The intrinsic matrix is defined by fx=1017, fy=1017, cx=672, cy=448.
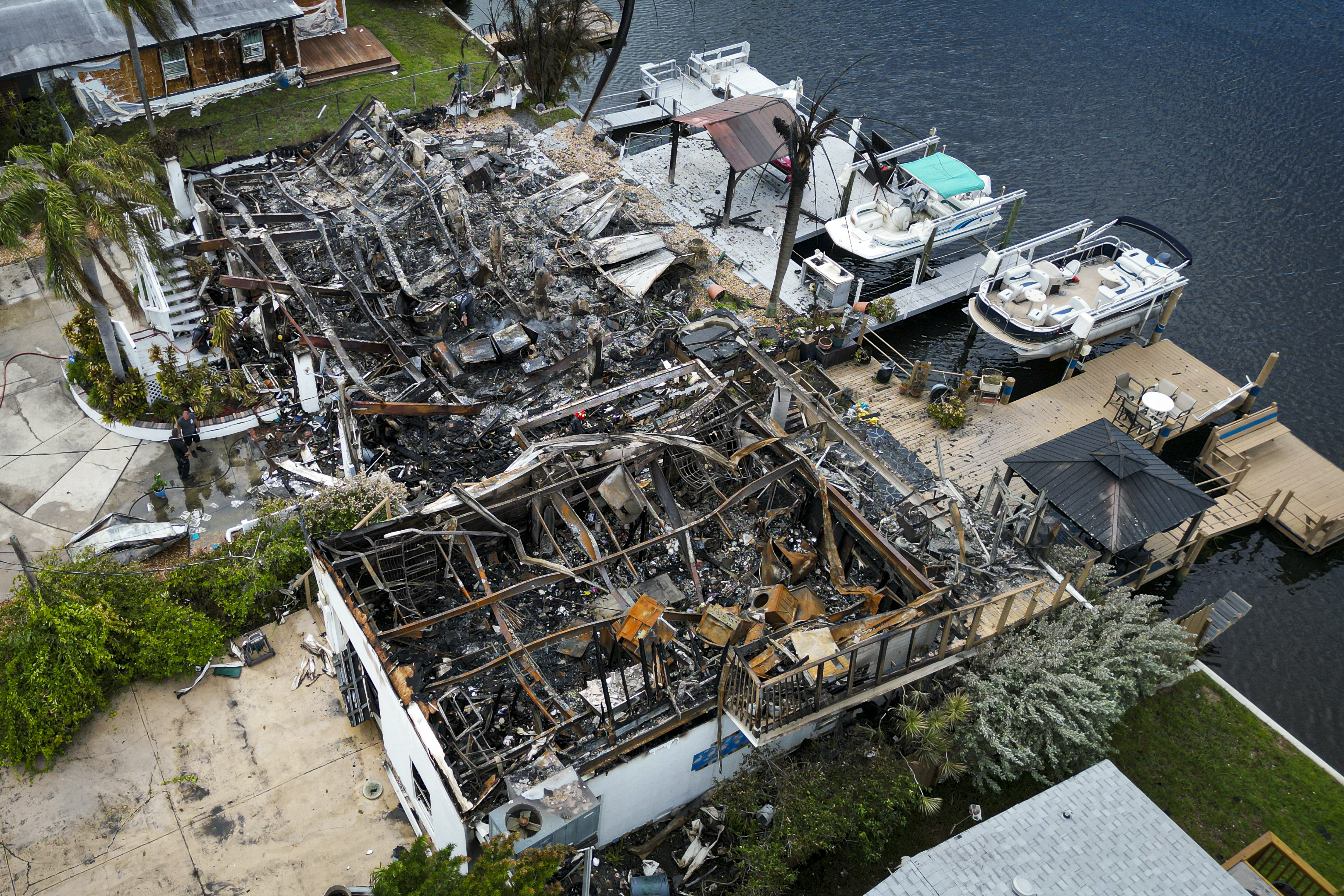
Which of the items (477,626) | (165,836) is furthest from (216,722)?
(477,626)

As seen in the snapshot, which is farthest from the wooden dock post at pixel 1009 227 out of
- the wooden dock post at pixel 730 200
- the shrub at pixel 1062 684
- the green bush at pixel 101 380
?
the green bush at pixel 101 380

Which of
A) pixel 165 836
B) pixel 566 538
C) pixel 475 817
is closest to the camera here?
pixel 475 817

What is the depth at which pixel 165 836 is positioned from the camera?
16484 millimetres

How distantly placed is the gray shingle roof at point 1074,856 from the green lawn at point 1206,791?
10.6 feet

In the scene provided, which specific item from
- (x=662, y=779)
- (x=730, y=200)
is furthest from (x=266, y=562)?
(x=730, y=200)

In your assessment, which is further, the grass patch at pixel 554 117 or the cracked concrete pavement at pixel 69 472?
the grass patch at pixel 554 117

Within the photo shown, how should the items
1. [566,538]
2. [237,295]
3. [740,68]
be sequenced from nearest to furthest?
[566,538], [237,295], [740,68]

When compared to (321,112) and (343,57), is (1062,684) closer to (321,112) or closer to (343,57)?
(321,112)

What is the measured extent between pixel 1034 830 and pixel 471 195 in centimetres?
2201

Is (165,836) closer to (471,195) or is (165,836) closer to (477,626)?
(477,626)

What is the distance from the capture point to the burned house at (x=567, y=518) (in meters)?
15.8

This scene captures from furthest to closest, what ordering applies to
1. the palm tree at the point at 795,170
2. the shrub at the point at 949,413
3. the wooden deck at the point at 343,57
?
the wooden deck at the point at 343,57 < the shrub at the point at 949,413 < the palm tree at the point at 795,170

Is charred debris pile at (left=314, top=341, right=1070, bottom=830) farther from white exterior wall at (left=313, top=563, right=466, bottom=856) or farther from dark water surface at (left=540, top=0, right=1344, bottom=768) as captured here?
dark water surface at (left=540, top=0, right=1344, bottom=768)

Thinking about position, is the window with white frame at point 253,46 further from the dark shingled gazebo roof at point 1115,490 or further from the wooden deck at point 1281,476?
the wooden deck at point 1281,476
